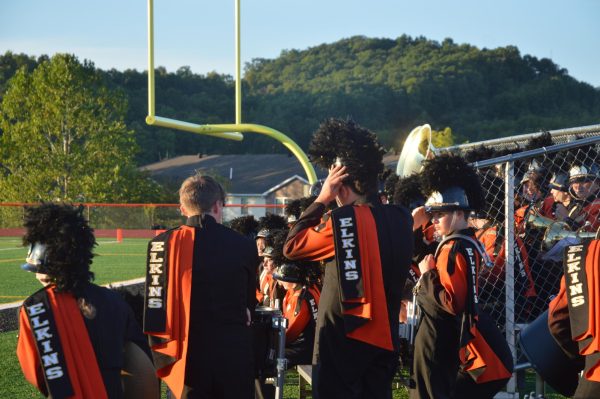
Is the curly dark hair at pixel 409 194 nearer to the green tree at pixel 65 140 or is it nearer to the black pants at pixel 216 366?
the black pants at pixel 216 366

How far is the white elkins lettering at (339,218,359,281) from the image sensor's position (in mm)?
4457

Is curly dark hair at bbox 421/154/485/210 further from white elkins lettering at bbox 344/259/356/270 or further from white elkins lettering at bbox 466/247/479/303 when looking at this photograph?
white elkins lettering at bbox 344/259/356/270

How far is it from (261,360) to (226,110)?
82.0m

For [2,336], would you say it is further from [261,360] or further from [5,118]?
[5,118]

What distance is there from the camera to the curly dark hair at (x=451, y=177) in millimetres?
5430

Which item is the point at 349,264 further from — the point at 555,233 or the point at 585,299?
the point at 555,233

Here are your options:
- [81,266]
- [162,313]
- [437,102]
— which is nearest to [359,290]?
[162,313]

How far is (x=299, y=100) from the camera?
85.9m

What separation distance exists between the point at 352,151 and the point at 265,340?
1.50 metres

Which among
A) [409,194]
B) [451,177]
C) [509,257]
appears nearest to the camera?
[451,177]

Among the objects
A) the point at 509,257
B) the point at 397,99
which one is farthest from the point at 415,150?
the point at 397,99

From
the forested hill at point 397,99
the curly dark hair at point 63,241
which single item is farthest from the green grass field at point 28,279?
the forested hill at point 397,99

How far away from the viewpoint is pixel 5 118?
47.3 m

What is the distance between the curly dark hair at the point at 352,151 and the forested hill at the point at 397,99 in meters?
65.7
